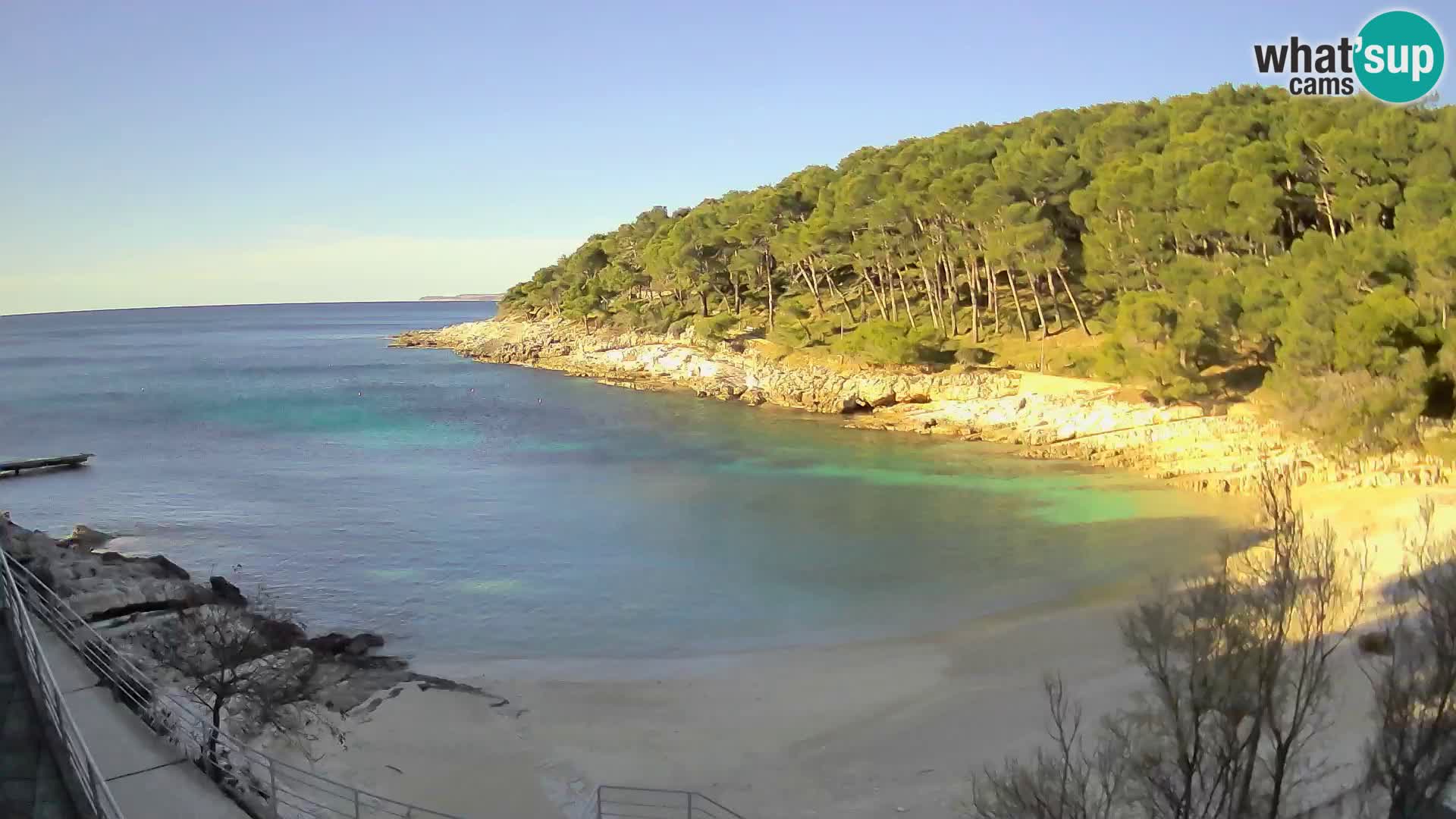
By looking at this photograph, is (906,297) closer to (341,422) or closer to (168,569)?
(341,422)

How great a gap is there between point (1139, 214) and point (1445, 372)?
1205 centimetres

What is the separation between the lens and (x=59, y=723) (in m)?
4.87

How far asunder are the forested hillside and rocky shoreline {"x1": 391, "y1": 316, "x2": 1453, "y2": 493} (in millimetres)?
964

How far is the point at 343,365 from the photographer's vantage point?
2746 inches

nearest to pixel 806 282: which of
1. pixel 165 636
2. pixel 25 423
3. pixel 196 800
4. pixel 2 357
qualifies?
pixel 25 423

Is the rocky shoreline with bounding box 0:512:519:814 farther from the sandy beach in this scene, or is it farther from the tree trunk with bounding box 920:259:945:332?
the tree trunk with bounding box 920:259:945:332

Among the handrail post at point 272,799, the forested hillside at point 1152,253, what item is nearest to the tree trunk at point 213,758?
the handrail post at point 272,799

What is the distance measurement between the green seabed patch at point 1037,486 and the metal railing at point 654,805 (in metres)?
13.8

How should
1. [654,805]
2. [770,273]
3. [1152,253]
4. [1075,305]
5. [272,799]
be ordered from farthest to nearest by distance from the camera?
[770,273] < [1075,305] < [1152,253] < [654,805] < [272,799]

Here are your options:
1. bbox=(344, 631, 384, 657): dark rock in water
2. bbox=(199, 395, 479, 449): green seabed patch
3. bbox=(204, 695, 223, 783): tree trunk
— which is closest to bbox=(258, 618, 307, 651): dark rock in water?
bbox=(344, 631, 384, 657): dark rock in water

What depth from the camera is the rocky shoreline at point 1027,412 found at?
2261cm

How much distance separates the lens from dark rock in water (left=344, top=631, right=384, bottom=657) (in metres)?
14.0

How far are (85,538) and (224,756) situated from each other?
15.1 meters

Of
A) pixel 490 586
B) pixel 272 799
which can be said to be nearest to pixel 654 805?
pixel 272 799
